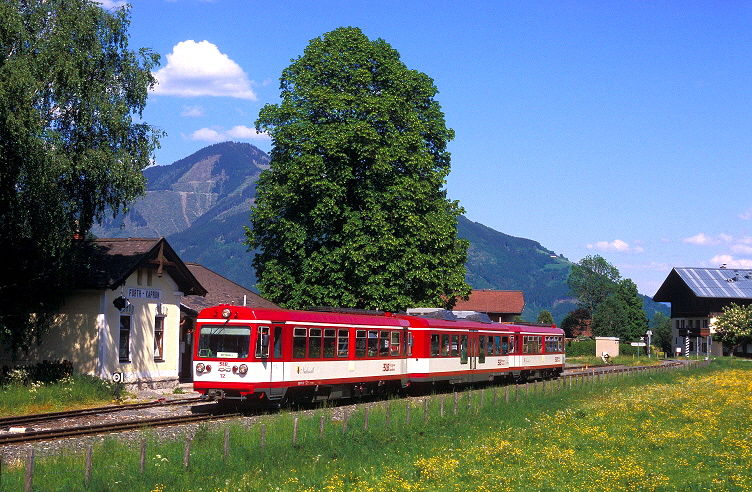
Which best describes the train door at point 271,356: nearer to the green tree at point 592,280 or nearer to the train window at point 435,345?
the train window at point 435,345

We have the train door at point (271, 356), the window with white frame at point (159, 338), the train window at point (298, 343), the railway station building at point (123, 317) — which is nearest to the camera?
the train door at point (271, 356)

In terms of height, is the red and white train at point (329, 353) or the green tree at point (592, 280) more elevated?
the green tree at point (592, 280)

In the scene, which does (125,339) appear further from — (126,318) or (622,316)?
(622,316)

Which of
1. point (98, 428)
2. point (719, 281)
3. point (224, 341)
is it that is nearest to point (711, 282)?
point (719, 281)

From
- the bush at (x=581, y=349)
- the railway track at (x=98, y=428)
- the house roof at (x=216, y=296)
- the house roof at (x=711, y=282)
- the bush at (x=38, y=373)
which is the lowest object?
the bush at (x=581, y=349)

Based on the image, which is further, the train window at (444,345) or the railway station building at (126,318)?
the train window at (444,345)

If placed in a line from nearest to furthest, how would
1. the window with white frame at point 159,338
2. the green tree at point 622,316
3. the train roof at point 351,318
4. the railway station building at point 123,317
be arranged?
1. the train roof at point 351,318
2. the railway station building at point 123,317
3. the window with white frame at point 159,338
4. the green tree at point 622,316

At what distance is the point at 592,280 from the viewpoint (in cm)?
14550

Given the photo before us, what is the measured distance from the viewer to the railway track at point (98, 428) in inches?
782

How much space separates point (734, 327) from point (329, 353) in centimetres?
7064

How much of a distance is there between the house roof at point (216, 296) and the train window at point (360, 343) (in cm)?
975

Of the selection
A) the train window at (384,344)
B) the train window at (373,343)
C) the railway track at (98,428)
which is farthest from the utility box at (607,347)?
the railway track at (98,428)

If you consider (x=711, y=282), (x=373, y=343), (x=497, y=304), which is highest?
(x=711, y=282)

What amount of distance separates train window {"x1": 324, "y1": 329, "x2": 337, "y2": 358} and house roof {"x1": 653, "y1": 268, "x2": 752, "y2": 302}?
272 ft
